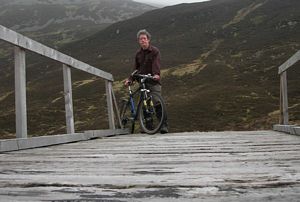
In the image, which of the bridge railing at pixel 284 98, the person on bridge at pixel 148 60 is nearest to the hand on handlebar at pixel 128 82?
the person on bridge at pixel 148 60

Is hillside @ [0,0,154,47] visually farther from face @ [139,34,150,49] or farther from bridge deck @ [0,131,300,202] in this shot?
bridge deck @ [0,131,300,202]

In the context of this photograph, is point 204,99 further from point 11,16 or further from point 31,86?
point 11,16

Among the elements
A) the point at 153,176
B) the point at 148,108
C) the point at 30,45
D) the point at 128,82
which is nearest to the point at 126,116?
the point at 128,82

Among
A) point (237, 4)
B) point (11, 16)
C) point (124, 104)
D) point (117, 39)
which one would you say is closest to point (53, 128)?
point (124, 104)

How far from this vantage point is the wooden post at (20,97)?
537 cm

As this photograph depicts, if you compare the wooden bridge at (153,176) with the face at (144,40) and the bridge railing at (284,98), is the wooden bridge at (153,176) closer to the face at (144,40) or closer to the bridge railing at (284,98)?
the bridge railing at (284,98)

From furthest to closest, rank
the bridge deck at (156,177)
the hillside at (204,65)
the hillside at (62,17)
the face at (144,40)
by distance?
the hillside at (62,17) < the hillside at (204,65) < the face at (144,40) < the bridge deck at (156,177)

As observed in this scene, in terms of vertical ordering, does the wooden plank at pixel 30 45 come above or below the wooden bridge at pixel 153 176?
above

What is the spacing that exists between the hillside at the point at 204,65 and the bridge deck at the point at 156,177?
2205 cm

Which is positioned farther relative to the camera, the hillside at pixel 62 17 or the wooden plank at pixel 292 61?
the hillside at pixel 62 17

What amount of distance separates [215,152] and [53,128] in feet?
99.0

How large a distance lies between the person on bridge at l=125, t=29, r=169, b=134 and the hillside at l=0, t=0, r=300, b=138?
1631cm

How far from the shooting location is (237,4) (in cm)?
9425

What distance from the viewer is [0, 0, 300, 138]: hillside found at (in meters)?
32.3
